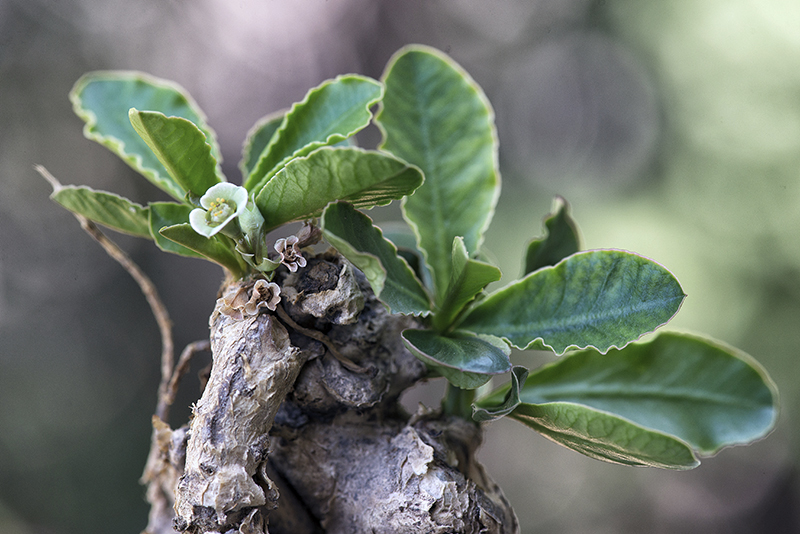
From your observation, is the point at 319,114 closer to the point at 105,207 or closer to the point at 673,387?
the point at 105,207

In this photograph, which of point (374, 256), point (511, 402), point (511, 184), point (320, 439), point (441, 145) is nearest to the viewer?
point (374, 256)

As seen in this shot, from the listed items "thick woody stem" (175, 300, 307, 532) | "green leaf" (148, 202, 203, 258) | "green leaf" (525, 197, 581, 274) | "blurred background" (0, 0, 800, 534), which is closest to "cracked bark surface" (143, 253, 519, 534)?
"thick woody stem" (175, 300, 307, 532)

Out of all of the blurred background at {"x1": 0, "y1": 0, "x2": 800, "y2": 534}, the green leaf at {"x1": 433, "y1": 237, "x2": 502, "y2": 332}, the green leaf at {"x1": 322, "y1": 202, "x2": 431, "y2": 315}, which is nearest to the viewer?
the green leaf at {"x1": 322, "y1": 202, "x2": 431, "y2": 315}

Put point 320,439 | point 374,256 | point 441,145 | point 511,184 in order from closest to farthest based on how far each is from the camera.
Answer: point 374,256 → point 320,439 → point 441,145 → point 511,184

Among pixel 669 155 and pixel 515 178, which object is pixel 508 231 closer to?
pixel 515 178

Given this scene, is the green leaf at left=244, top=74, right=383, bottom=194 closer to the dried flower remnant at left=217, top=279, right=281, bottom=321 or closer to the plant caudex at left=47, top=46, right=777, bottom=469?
the plant caudex at left=47, top=46, right=777, bottom=469

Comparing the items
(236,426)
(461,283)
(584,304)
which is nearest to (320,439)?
(236,426)
